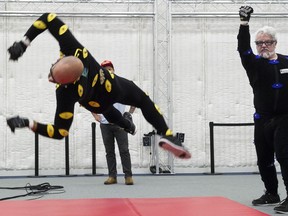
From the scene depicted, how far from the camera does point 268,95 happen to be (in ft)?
12.2

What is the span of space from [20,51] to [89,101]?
53cm

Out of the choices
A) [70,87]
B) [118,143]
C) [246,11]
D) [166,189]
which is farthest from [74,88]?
[118,143]

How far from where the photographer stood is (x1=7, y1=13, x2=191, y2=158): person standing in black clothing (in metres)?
2.63

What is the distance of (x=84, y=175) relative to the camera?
7.09m

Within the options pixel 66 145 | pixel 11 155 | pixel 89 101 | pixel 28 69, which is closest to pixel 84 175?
pixel 66 145

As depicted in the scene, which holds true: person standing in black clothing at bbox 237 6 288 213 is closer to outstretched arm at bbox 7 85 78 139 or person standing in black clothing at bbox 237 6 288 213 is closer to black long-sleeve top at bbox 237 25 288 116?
black long-sleeve top at bbox 237 25 288 116

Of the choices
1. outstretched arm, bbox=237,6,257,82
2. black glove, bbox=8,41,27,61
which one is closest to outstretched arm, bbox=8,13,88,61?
black glove, bbox=8,41,27,61

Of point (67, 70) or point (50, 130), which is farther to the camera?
point (50, 130)

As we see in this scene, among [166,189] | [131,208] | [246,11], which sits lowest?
[166,189]

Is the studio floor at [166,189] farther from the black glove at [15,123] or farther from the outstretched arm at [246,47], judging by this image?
the black glove at [15,123]

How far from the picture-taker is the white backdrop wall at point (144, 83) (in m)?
7.22

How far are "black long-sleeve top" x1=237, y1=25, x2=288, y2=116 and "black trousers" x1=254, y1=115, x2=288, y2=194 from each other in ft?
0.26

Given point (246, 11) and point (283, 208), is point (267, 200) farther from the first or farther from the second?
point (246, 11)

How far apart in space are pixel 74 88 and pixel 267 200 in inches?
81.1
